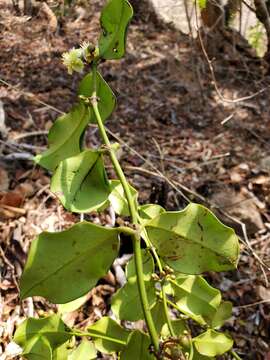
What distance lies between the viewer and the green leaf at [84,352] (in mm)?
702

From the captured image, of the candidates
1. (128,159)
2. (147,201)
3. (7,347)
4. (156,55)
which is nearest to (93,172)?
(7,347)

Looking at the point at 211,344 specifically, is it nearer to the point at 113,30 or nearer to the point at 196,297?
the point at 196,297

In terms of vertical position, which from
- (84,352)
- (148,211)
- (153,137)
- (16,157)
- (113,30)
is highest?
(113,30)

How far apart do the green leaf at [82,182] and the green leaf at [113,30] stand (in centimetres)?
17

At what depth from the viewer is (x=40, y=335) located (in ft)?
2.22

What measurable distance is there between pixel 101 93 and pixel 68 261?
28 cm

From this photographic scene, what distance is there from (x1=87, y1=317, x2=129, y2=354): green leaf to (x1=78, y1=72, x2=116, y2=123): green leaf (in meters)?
0.31

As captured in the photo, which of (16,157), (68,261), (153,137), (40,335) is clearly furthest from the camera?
(153,137)

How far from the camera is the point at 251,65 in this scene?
2.29 meters

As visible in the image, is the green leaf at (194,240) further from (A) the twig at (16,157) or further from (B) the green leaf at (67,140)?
(A) the twig at (16,157)

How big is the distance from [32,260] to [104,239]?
0.28 ft

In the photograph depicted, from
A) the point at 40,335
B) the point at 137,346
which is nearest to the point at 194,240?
the point at 137,346

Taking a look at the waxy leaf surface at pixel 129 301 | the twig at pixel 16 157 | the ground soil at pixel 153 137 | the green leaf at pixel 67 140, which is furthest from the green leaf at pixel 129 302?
the twig at pixel 16 157

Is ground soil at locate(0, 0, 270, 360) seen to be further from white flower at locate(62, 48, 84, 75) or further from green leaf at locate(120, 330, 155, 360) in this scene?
green leaf at locate(120, 330, 155, 360)
